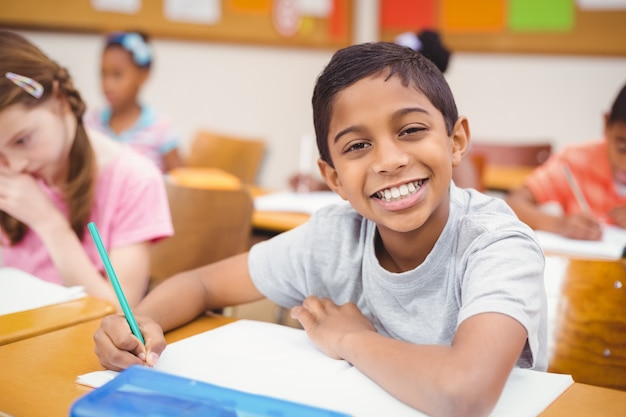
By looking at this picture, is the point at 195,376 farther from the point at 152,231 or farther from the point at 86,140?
the point at 86,140

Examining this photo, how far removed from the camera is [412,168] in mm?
1014

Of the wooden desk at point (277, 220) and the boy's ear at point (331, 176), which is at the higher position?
the boy's ear at point (331, 176)

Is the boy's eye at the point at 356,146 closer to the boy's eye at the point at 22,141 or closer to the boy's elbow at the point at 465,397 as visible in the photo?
the boy's elbow at the point at 465,397

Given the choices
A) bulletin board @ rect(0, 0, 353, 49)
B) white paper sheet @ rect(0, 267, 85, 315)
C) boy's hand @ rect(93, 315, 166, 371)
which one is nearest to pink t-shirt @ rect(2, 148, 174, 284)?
white paper sheet @ rect(0, 267, 85, 315)

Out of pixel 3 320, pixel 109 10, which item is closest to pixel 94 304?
pixel 3 320

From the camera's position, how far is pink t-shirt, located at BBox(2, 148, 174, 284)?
5.24ft

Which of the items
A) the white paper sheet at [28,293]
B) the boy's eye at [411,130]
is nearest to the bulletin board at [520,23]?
the boy's eye at [411,130]

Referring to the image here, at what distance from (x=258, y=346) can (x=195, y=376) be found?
0.14 m

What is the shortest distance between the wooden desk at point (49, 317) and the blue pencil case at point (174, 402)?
0.37 meters

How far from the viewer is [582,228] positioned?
2.04 m

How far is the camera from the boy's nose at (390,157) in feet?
3.26

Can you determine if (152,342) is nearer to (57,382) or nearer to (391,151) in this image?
(57,382)

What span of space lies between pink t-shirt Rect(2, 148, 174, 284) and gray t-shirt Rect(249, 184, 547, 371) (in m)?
0.44

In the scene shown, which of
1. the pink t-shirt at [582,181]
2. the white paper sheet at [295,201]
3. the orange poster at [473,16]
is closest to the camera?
the white paper sheet at [295,201]
